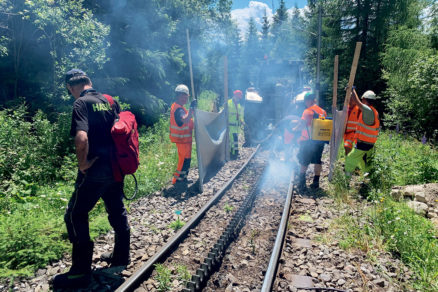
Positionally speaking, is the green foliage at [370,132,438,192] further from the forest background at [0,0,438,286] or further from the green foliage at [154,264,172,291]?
the green foliage at [154,264,172,291]

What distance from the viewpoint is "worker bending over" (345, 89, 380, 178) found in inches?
221

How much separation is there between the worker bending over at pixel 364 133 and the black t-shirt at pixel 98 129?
4.65m

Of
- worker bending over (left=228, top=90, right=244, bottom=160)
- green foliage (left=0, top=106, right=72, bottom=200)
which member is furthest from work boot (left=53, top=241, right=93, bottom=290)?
worker bending over (left=228, top=90, right=244, bottom=160)

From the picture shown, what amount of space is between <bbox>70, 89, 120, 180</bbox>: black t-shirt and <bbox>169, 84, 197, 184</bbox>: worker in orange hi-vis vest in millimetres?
3078

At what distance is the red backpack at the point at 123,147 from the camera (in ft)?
9.99

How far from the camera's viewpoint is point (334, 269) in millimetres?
3521

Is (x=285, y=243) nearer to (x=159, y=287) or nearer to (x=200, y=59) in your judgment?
(x=159, y=287)

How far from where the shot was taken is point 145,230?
4539 mm

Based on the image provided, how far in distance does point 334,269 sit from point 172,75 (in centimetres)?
1031

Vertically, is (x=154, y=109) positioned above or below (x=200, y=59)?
below

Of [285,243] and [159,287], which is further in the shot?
[285,243]

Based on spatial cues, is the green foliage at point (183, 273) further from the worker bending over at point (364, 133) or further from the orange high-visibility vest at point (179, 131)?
the worker bending over at point (364, 133)

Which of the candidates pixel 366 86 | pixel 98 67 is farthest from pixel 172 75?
pixel 366 86

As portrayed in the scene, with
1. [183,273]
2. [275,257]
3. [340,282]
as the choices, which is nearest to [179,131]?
[183,273]
